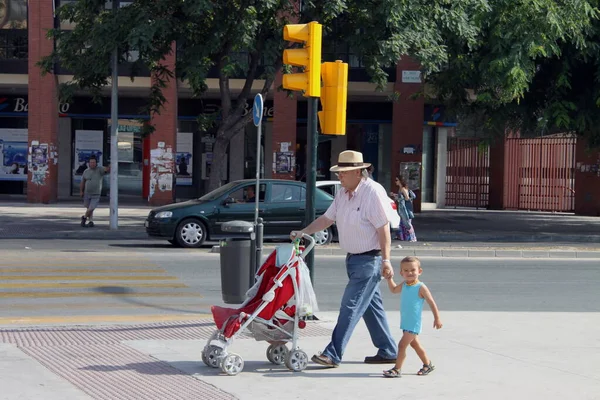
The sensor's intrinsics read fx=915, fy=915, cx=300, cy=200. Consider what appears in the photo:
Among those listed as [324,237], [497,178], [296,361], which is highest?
[497,178]

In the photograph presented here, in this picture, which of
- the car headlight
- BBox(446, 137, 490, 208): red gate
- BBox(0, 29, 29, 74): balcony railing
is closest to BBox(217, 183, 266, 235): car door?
the car headlight

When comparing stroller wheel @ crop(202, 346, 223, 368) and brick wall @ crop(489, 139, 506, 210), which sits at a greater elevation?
brick wall @ crop(489, 139, 506, 210)

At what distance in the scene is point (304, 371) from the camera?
7879 millimetres

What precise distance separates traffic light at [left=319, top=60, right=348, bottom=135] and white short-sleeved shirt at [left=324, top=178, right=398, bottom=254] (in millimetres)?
2347

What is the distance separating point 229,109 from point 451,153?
1495 cm

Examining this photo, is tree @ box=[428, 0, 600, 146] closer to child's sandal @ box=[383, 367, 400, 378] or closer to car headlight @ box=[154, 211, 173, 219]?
car headlight @ box=[154, 211, 173, 219]

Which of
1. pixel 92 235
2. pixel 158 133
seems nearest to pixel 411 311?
pixel 92 235

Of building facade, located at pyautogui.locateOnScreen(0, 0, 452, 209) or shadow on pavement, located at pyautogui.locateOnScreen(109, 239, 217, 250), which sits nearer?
shadow on pavement, located at pyautogui.locateOnScreen(109, 239, 217, 250)

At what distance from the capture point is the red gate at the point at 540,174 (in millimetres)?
34500

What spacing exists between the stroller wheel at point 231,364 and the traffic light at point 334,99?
3.40 m

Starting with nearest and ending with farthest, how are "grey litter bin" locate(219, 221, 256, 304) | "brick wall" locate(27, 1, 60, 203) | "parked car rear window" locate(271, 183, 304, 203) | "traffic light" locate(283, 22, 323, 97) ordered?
"traffic light" locate(283, 22, 323, 97) < "grey litter bin" locate(219, 221, 256, 304) < "parked car rear window" locate(271, 183, 304, 203) < "brick wall" locate(27, 1, 60, 203)

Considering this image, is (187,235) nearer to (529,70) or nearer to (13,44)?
(529,70)

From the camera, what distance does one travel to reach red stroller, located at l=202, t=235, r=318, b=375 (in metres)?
7.62

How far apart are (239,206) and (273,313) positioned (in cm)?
1231
